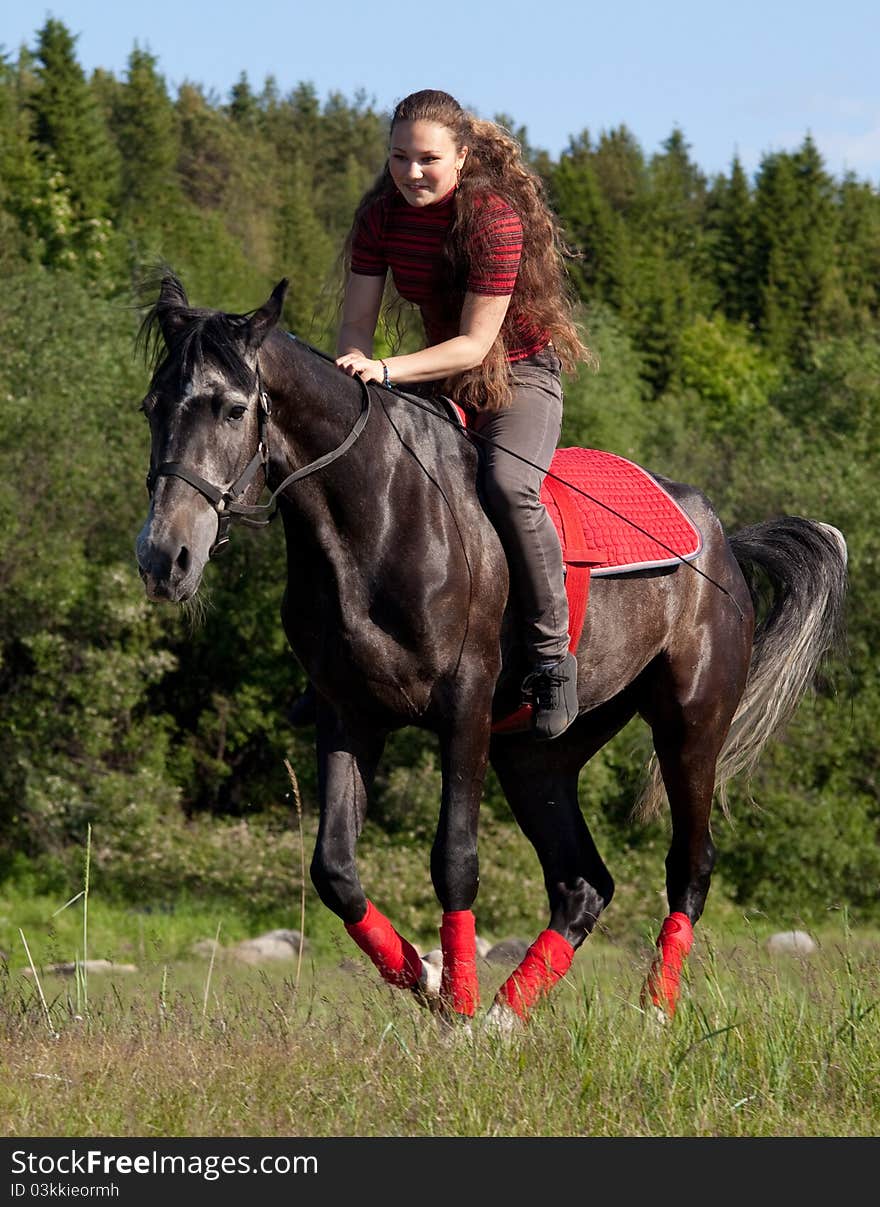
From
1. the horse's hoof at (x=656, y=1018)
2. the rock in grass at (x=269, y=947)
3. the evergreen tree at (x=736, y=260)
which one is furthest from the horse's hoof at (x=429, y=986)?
the evergreen tree at (x=736, y=260)

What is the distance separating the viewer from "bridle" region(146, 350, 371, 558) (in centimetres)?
462

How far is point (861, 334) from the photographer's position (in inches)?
1847

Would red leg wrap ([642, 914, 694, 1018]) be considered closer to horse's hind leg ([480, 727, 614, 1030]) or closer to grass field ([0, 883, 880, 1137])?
grass field ([0, 883, 880, 1137])

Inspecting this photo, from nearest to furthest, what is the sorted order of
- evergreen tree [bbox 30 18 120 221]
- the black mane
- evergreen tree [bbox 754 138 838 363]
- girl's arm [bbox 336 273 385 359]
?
the black mane < girl's arm [bbox 336 273 385 359] < evergreen tree [bbox 30 18 120 221] < evergreen tree [bbox 754 138 838 363]

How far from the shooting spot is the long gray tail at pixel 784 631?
721 centimetres

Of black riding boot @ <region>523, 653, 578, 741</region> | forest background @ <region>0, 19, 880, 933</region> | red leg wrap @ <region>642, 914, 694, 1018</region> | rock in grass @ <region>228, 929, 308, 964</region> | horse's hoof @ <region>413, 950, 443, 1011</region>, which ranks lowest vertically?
rock in grass @ <region>228, 929, 308, 964</region>

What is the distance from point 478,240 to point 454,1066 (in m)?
2.76

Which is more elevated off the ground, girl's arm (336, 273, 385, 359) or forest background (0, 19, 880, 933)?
girl's arm (336, 273, 385, 359)

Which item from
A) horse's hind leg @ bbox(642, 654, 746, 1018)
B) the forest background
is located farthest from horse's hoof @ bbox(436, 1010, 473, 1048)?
the forest background

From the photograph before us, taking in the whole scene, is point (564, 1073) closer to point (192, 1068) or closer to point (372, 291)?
point (192, 1068)

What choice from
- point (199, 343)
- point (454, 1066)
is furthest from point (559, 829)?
point (199, 343)

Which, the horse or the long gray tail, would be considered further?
the long gray tail

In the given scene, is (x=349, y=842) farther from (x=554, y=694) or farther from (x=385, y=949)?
(x=554, y=694)
